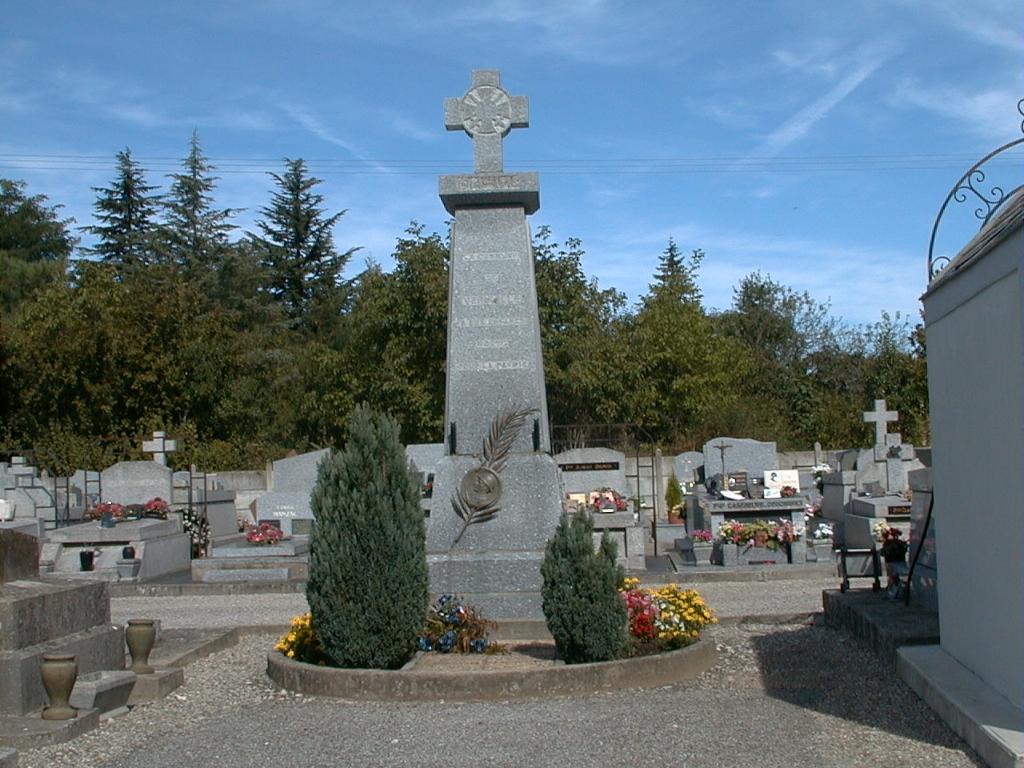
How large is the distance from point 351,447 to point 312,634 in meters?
1.49

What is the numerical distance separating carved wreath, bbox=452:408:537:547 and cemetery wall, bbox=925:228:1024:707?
3.93 meters

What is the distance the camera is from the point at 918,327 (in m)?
40.0

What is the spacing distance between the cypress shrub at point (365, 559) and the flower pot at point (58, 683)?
162cm

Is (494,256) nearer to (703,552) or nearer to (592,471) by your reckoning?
(703,552)

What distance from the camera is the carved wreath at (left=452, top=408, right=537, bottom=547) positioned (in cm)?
1025

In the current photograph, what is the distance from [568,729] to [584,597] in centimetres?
127

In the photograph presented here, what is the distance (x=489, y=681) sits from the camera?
734 cm

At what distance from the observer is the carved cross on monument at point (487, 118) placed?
35.9 ft

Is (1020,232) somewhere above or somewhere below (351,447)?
above

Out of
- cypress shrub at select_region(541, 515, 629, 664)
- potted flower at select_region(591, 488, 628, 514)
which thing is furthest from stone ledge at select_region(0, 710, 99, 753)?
potted flower at select_region(591, 488, 628, 514)

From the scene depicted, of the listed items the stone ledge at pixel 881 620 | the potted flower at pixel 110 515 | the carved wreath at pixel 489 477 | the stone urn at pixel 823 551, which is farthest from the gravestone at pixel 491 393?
the potted flower at pixel 110 515

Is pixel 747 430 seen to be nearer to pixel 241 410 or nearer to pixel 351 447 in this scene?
pixel 241 410

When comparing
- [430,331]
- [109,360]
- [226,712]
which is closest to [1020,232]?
[226,712]

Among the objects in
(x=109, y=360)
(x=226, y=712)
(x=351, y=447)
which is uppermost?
(x=109, y=360)
